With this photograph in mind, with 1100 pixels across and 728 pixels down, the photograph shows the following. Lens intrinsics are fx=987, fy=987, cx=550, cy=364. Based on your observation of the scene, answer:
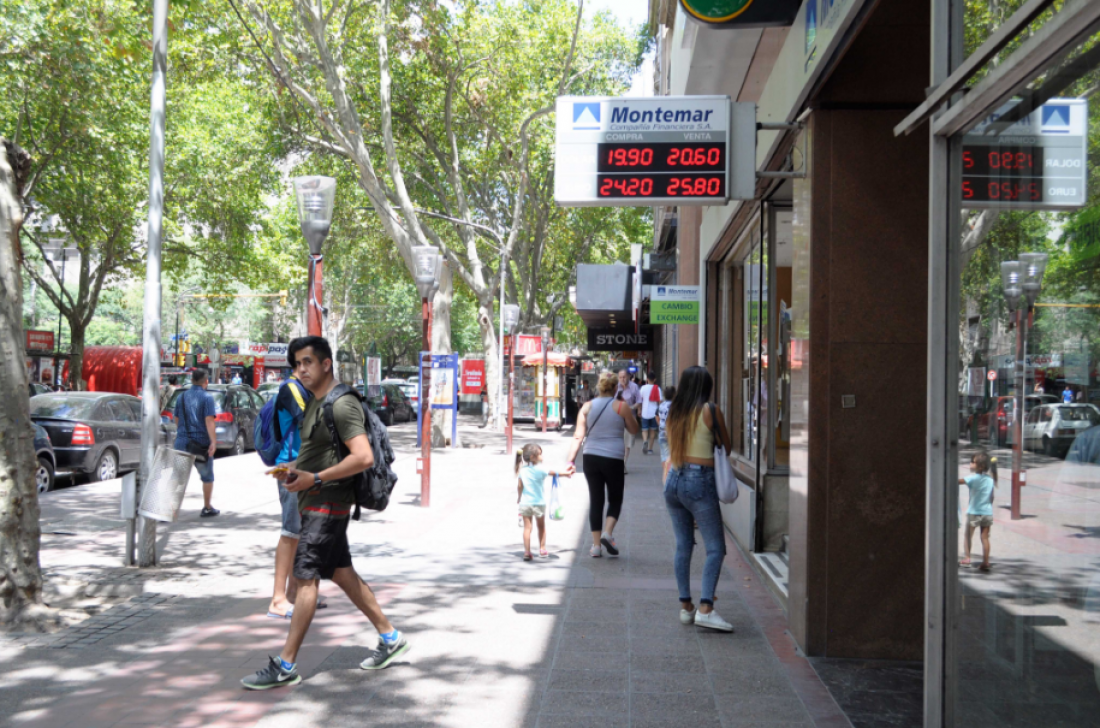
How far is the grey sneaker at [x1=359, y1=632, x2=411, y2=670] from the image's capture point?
5426 mm

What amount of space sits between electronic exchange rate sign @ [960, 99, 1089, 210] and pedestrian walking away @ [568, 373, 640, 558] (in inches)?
218

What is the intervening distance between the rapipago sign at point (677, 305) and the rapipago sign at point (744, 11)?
8628 mm

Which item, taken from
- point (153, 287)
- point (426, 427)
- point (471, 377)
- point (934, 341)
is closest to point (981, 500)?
point (934, 341)

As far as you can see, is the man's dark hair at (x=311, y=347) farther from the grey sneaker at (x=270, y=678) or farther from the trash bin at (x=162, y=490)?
the trash bin at (x=162, y=490)

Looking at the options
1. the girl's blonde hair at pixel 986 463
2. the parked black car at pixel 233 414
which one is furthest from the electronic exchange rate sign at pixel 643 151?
the parked black car at pixel 233 414

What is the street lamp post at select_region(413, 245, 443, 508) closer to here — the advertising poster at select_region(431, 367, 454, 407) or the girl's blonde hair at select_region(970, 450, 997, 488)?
the advertising poster at select_region(431, 367, 454, 407)

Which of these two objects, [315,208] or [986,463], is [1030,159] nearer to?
[986,463]

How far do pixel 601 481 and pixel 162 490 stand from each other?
378 cm

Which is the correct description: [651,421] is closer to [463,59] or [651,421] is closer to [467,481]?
[467,481]

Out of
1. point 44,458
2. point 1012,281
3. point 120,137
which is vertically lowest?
point 44,458

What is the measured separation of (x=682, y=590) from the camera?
647 cm

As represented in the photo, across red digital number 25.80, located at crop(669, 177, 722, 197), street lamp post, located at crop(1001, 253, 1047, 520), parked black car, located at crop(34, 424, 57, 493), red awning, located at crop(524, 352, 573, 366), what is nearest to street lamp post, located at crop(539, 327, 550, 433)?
red awning, located at crop(524, 352, 573, 366)

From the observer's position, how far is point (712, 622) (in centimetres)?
629

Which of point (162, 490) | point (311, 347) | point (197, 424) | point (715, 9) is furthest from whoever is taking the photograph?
point (197, 424)
